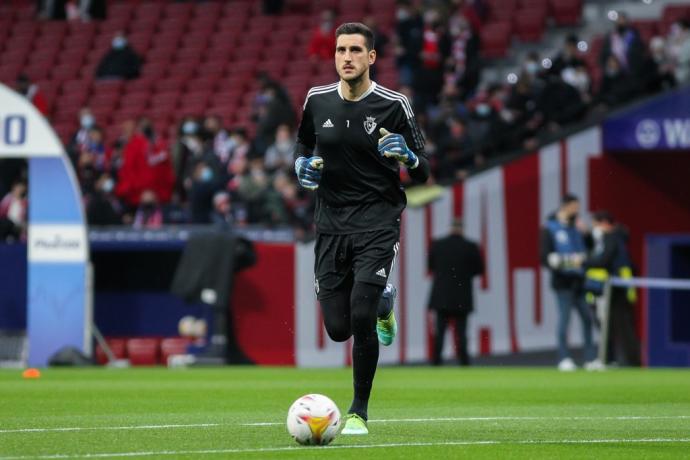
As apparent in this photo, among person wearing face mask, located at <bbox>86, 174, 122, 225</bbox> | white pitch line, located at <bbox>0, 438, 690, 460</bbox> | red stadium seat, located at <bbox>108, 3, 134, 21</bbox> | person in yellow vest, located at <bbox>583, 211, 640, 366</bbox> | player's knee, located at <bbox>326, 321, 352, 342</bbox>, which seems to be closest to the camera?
white pitch line, located at <bbox>0, 438, 690, 460</bbox>

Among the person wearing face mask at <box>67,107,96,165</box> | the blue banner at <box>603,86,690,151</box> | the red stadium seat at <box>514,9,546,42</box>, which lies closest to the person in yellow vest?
the blue banner at <box>603,86,690,151</box>

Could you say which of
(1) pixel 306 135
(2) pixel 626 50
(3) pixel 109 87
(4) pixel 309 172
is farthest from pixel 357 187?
(3) pixel 109 87

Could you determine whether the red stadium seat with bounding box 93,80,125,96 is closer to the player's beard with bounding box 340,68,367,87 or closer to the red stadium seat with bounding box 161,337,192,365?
the red stadium seat with bounding box 161,337,192,365

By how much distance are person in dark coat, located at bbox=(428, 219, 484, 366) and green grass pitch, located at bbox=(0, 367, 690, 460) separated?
2.64 m

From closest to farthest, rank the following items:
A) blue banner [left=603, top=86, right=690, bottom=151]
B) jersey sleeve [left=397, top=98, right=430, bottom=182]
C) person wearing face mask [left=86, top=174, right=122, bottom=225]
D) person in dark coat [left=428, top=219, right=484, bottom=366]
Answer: jersey sleeve [left=397, top=98, right=430, bottom=182]
person in dark coat [left=428, top=219, right=484, bottom=366]
blue banner [left=603, top=86, right=690, bottom=151]
person wearing face mask [left=86, top=174, right=122, bottom=225]

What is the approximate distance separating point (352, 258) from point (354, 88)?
3.38 ft

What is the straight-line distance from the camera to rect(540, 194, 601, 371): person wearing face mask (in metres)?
20.6

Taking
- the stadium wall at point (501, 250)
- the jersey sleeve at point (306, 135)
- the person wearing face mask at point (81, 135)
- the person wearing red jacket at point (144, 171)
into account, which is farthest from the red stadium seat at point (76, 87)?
the jersey sleeve at point (306, 135)

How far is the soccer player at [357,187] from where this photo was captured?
9188 millimetres

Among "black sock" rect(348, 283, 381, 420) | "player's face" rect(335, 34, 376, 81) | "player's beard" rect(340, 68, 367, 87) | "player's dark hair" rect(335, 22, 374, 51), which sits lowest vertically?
"black sock" rect(348, 283, 381, 420)

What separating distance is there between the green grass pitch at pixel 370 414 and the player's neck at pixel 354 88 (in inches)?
80.6

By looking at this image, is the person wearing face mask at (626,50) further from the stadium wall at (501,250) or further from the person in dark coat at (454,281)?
the person in dark coat at (454,281)

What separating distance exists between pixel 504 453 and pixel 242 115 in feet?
70.7

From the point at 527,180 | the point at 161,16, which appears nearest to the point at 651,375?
the point at 527,180
